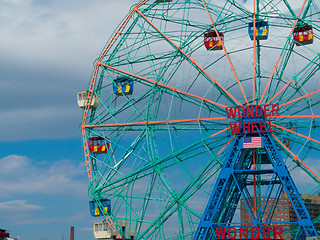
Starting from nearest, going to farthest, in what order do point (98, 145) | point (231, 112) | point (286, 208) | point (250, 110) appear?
point (250, 110)
point (231, 112)
point (286, 208)
point (98, 145)

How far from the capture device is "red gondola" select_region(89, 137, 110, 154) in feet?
188

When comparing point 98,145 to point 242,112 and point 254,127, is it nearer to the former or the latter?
point 242,112

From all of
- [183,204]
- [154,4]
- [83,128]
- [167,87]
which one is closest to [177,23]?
[154,4]

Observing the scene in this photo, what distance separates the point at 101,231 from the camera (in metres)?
56.2

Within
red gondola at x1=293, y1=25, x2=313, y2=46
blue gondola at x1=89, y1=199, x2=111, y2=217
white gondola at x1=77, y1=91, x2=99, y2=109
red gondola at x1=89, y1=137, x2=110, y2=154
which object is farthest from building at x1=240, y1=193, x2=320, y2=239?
white gondola at x1=77, y1=91, x2=99, y2=109

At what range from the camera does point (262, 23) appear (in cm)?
5572

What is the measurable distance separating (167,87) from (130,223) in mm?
11855

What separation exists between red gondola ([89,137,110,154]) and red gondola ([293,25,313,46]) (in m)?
18.4

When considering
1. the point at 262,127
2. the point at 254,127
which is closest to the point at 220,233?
the point at 254,127

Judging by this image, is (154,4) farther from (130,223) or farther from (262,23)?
(130,223)

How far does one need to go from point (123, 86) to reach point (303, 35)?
16.0 m

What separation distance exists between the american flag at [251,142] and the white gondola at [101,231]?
47.1 feet

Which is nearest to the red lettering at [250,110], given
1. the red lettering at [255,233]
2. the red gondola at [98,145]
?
the red lettering at [255,233]

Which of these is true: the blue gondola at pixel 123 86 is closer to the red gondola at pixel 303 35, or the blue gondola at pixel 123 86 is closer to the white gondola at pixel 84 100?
the white gondola at pixel 84 100
